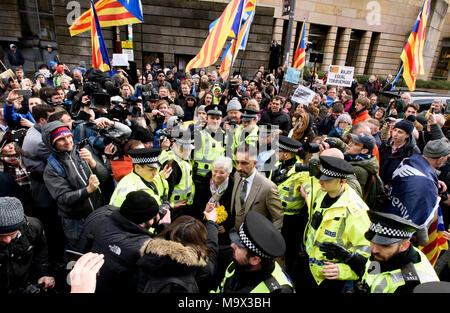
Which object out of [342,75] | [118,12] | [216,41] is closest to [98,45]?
[118,12]

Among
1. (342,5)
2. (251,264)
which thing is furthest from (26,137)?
(342,5)

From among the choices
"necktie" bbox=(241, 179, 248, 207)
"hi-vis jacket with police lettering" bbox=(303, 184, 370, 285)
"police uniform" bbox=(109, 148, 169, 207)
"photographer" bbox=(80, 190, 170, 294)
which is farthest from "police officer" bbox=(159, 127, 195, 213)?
"hi-vis jacket with police lettering" bbox=(303, 184, 370, 285)

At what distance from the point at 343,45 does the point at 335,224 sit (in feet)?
84.9

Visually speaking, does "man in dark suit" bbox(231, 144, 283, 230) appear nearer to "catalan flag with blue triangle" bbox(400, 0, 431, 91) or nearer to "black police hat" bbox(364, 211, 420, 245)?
"black police hat" bbox(364, 211, 420, 245)

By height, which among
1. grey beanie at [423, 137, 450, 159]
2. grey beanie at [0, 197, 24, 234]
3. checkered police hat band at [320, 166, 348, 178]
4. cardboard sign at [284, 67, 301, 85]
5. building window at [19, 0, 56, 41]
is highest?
building window at [19, 0, 56, 41]

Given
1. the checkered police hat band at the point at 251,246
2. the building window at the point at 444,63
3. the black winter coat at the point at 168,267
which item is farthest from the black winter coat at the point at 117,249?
the building window at the point at 444,63

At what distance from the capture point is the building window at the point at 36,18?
20.9m

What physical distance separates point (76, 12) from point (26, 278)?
1821 centimetres

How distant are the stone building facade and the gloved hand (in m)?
11.3

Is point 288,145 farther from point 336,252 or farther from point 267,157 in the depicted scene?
point 336,252

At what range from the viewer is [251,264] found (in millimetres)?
1848

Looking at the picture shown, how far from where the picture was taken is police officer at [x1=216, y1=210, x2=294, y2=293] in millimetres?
1784

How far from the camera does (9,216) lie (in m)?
2.11
